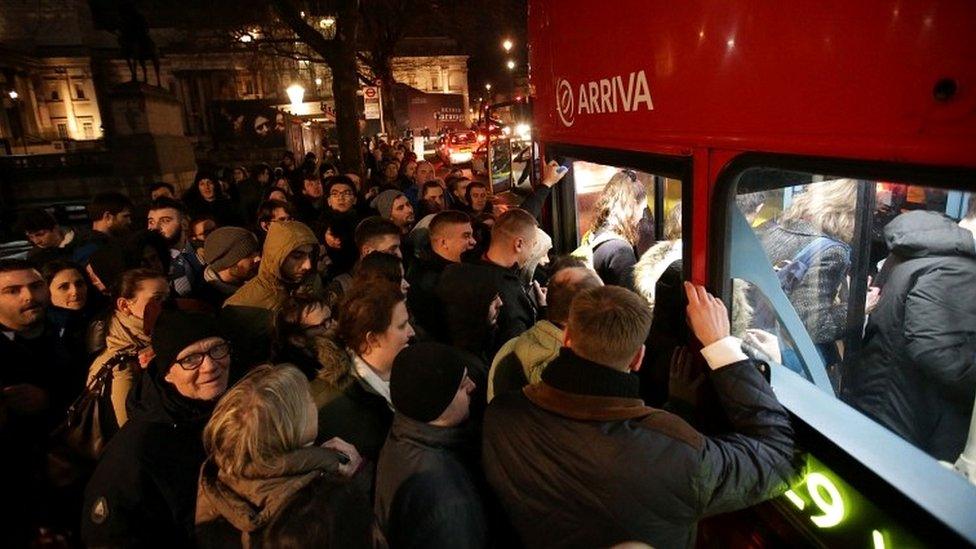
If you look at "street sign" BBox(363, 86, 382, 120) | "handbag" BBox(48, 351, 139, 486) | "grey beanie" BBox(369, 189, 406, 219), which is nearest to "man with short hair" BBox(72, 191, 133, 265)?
"grey beanie" BBox(369, 189, 406, 219)

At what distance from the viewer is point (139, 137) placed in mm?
14805

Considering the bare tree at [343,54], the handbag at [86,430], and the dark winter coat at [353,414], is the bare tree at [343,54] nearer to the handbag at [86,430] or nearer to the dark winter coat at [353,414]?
the handbag at [86,430]

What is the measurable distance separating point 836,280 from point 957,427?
99 centimetres

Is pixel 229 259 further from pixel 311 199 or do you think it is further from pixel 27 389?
pixel 311 199

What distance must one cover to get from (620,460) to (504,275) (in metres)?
1.93

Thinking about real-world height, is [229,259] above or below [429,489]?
above

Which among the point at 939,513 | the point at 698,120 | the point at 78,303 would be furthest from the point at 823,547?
the point at 78,303

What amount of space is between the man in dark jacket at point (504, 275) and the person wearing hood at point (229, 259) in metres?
1.62

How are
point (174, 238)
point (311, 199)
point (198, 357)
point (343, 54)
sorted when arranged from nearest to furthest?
point (198, 357), point (174, 238), point (311, 199), point (343, 54)

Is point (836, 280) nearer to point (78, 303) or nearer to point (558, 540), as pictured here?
point (558, 540)

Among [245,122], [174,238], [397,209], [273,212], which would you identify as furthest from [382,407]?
[245,122]

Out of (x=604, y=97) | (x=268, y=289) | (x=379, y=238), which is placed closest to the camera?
(x=604, y=97)

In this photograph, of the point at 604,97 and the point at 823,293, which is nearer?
the point at 604,97

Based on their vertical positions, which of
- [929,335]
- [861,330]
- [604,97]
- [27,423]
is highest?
[604,97]
